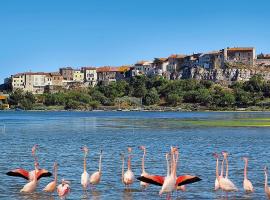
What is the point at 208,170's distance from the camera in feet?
106

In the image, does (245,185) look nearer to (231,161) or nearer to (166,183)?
(166,183)

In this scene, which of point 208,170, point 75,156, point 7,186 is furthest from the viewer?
point 75,156

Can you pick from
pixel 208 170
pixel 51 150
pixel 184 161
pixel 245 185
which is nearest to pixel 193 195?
pixel 245 185

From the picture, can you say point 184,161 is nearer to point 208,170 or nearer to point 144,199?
point 208,170

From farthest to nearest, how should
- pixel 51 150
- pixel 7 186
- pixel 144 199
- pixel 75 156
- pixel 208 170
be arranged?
1. pixel 51 150
2. pixel 75 156
3. pixel 208 170
4. pixel 7 186
5. pixel 144 199

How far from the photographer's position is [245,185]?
24.3m

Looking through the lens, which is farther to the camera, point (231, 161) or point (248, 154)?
point (248, 154)

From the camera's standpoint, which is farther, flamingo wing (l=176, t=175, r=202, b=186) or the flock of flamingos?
flamingo wing (l=176, t=175, r=202, b=186)

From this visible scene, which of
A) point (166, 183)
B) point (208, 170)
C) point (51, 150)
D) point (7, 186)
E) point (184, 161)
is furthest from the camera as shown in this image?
point (51, 150)

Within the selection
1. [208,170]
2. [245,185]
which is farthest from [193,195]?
[208,170]

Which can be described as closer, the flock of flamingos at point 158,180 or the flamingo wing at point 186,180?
the flock of flamingos at point 158,180

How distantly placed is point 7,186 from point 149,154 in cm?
1718

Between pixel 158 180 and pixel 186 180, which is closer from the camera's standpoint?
pixel 186 180

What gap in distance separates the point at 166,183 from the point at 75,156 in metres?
20.8
